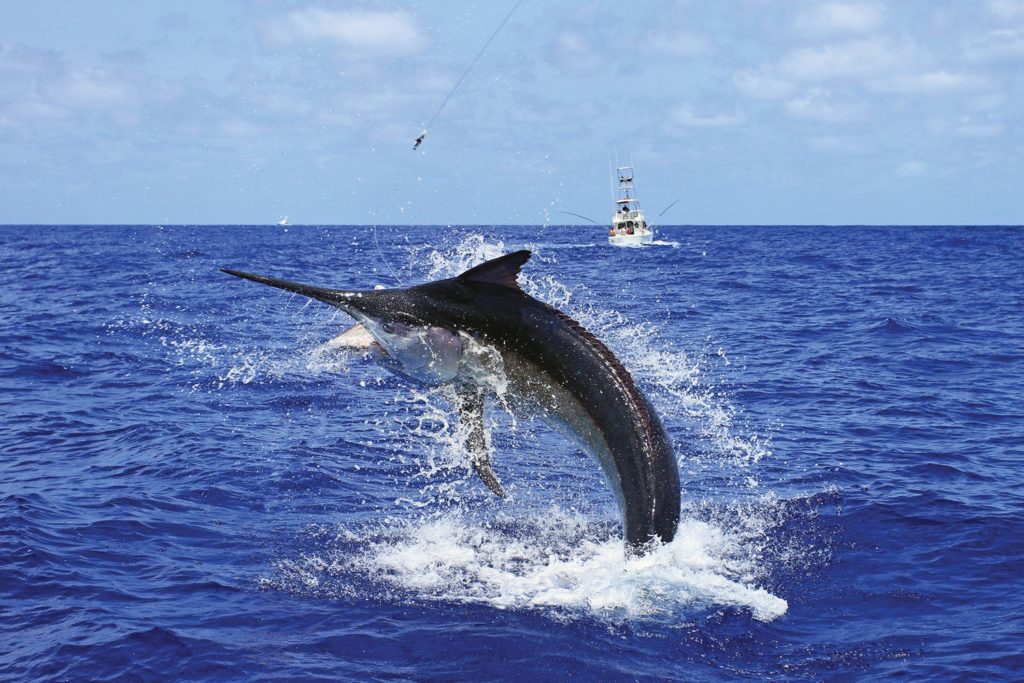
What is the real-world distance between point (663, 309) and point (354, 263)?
2144cm

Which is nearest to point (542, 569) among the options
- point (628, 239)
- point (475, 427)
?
point (475, 427)

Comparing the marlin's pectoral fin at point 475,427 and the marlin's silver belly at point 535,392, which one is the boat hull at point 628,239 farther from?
the marlin's pectoral fin at point 475,427

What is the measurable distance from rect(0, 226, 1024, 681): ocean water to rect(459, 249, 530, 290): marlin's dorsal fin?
0.89 meters

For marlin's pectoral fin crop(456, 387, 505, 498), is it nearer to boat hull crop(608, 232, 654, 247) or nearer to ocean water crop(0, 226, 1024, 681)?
ocean water crop(0, 226, 1024, 681)

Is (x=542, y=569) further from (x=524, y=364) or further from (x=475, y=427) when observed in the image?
(x=524, y=364)

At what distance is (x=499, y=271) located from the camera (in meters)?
7.08

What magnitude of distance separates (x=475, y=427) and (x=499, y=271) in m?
1.36

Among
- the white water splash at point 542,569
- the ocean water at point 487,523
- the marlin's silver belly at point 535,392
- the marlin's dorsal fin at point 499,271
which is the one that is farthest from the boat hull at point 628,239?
the marlin's dorsal fin at point 499,271

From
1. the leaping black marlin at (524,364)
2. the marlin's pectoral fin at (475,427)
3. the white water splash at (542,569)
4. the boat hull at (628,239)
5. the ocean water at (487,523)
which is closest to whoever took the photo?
the leaping black marlin at (524,364)

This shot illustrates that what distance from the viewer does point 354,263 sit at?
4453 cm

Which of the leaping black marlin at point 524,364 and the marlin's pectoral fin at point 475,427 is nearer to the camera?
the leaping black marlin at point 524,364

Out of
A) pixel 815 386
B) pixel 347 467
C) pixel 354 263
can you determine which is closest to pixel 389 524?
pixel 347 467

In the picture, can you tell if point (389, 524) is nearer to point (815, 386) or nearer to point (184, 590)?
point (184, 590)

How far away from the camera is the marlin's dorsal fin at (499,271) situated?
696 centimetres
